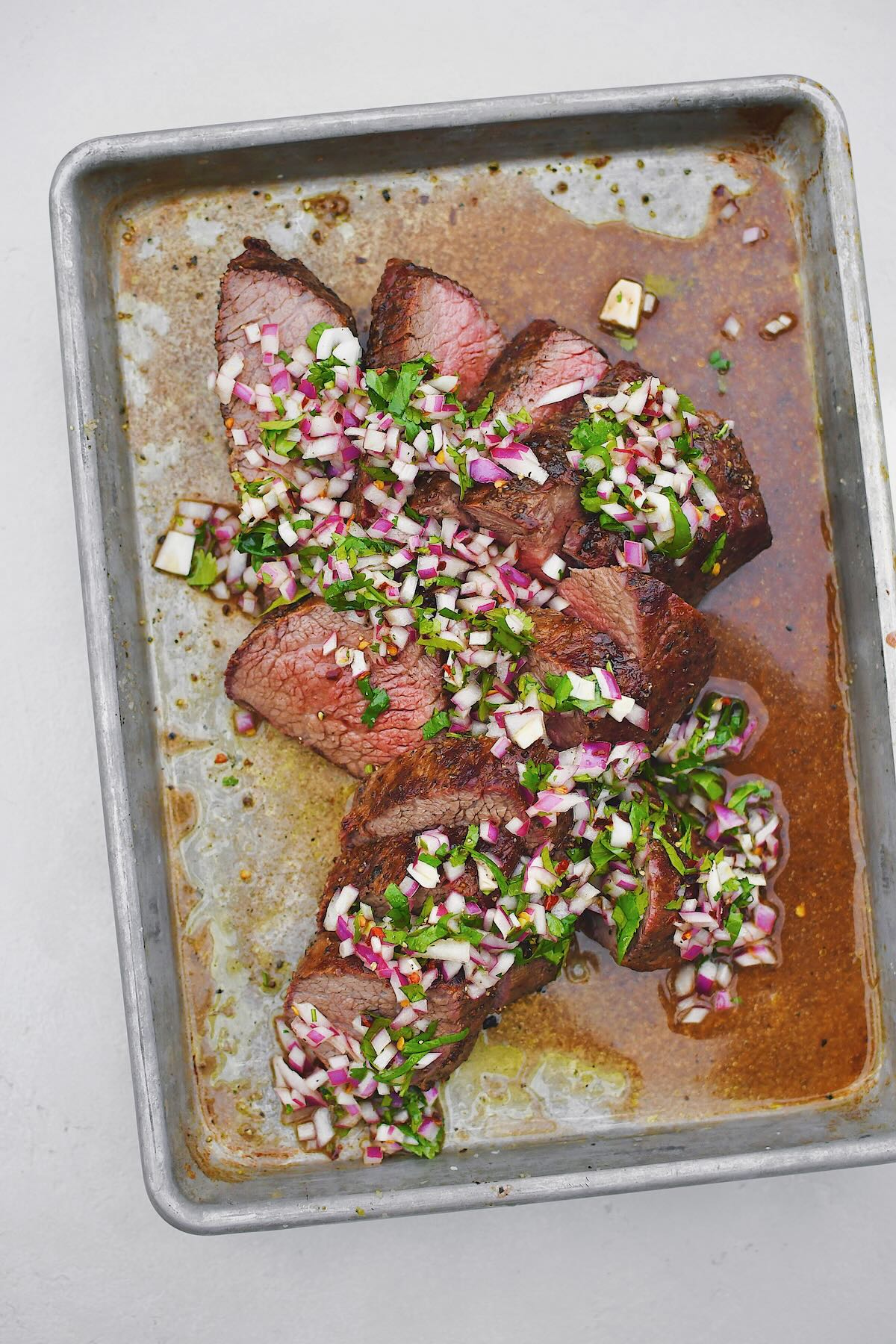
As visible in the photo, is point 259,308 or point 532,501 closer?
point 532,501

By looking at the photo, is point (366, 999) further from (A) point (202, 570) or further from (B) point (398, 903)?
(A) point (202, 570)

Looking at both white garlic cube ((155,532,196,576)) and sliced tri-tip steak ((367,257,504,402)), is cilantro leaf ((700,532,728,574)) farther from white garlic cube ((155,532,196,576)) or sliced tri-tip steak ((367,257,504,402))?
white garlic cube ((155,532,196,576))

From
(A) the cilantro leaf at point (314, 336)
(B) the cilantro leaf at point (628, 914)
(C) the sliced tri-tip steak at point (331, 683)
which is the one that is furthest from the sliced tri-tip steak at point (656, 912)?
(A) the cilantro leaf at point (314, 336)

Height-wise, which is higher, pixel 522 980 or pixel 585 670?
pixel 585 670

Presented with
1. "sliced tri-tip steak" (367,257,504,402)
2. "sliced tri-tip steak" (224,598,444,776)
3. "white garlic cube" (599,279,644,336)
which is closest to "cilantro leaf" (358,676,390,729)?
"sliced tri-tip steak" (224,598,444,776)

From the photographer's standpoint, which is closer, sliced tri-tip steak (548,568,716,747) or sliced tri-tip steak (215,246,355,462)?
sliced tri-tip steak (548,568,716,747)

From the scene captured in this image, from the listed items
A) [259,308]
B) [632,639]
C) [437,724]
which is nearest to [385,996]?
[437,724]
